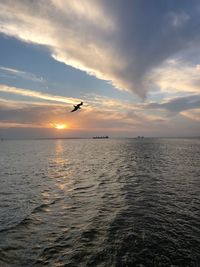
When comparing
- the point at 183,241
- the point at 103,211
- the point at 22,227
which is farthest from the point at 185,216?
the point at 22,227

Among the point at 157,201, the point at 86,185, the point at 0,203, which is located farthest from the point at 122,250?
the point at 86,185

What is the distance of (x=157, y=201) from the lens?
24141mm

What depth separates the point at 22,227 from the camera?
57.7ft

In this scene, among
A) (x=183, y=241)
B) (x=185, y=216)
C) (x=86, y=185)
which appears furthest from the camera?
(x=86, y=185)

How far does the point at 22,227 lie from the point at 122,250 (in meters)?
8.15

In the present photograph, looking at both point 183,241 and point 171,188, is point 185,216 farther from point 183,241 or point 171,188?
point 171,188

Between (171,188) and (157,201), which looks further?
(171,188)

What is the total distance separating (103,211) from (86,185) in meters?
12.6

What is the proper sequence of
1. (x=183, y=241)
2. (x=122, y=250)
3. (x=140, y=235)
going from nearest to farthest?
(x=122, y=250), (x=183, y=241), (x=140, y=235)

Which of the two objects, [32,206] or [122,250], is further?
[32,206]

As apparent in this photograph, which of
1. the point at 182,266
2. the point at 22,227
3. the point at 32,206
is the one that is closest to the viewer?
the point at 182,266

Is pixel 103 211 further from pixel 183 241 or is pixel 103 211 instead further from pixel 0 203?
pixel 0 203

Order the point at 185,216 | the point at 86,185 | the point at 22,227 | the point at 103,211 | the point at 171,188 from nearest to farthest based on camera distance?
the point at 22,227 → the point at 185,216 → the point at 103,211 → the point at 171,188 → the point at 86,185

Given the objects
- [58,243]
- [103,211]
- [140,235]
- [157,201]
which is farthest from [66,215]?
[157,201]
